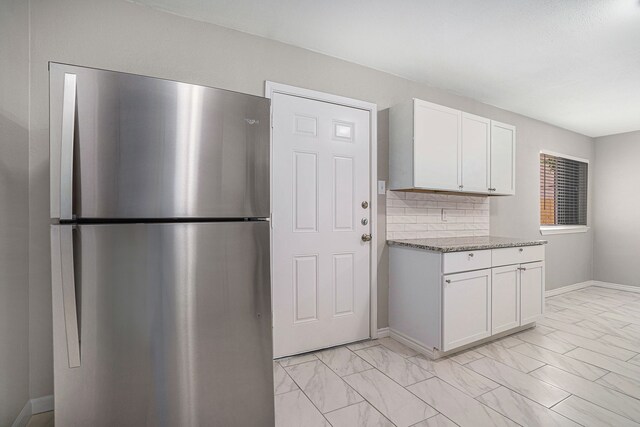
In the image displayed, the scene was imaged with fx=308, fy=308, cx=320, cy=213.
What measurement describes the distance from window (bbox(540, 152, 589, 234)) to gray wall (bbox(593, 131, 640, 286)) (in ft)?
0.82

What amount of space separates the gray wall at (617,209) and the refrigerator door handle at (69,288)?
658 cm

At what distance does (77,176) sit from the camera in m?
1.07

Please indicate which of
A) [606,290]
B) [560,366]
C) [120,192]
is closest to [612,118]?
[606,290]

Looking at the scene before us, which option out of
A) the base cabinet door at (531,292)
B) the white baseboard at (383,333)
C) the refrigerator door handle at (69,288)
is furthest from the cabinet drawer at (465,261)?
the refrigerator door handle at (69,288)

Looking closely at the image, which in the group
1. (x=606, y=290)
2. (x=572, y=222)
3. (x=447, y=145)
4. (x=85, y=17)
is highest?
(x=85, y=17)

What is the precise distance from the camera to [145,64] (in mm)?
1962

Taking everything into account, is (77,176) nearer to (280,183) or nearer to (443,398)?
(280,183)

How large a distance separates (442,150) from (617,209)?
4099 mm

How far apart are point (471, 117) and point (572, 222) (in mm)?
3366

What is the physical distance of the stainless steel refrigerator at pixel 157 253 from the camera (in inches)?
42.3

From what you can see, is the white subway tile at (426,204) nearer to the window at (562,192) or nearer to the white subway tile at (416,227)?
the white subway tile at (416,227)

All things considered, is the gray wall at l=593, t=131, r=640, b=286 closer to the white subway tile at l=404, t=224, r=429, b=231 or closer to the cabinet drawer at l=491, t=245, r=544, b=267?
the cabinet drawer at l=491, t=245, r=544, b=267

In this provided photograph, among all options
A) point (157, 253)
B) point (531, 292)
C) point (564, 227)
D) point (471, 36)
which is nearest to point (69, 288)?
point (157, 253)

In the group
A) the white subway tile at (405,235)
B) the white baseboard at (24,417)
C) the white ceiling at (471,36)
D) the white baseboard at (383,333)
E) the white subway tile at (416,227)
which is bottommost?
the white baseboard at (383,333)
